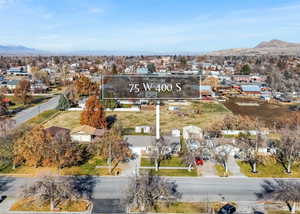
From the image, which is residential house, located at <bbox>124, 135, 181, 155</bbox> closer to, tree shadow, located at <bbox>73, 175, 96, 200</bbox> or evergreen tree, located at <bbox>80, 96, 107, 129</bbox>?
evergreen tree, located at <bbox>80, 96, 107, 129</bbox>

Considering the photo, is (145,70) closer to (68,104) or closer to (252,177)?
(68,104)

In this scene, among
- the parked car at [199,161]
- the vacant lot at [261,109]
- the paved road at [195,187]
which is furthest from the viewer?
the vacant lot at [261,109]

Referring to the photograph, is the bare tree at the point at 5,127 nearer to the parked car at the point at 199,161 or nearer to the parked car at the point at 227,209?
the parked car at the point at 199,161

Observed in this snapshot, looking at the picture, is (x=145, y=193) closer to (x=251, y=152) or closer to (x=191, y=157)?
(x=191, y=157)

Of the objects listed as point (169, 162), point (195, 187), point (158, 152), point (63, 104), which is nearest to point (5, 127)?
point (158, 152)

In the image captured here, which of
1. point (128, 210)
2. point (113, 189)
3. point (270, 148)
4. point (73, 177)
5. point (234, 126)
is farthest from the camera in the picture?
point (234, 126)

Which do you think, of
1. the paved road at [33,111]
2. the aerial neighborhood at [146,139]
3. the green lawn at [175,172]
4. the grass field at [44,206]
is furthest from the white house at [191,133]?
the paved road at [33,111]

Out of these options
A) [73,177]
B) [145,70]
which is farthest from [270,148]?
[145,70]
